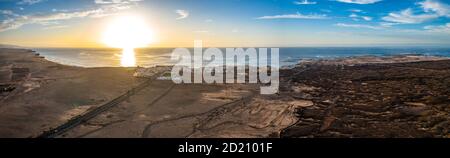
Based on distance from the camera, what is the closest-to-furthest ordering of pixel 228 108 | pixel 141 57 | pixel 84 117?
pixel 84 117 → pixel 228 108 → pixel 141 57

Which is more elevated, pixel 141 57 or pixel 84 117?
pixel 141 57

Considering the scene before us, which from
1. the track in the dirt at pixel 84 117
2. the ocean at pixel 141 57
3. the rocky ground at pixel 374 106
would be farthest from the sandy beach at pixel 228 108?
the ocean at pixel 141 57

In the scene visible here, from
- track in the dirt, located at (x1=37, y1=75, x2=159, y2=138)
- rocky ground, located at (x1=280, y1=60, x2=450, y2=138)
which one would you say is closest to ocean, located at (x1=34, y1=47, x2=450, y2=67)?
rocky ground, located at (x1=280, y1=60, x2=450, y2=138)

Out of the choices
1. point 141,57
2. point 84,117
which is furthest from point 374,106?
point 141,57

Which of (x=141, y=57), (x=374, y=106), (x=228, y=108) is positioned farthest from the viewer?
(x=141, y=57)

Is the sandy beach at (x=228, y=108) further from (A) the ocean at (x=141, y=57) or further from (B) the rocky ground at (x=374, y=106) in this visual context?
(A) the ocean at (x=141, y=57)

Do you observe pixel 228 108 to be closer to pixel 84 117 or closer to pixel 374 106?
pixel 84 117
